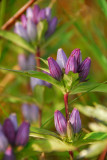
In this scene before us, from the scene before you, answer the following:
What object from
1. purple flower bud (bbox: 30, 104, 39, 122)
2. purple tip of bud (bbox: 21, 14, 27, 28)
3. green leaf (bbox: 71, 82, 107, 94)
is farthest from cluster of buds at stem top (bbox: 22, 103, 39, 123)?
green leaf (bbox: 71, 82, 107, 94)

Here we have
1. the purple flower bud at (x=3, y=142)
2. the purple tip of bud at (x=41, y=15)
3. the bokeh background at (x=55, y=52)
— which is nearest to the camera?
the purple flower bud at (x=3, y=142)

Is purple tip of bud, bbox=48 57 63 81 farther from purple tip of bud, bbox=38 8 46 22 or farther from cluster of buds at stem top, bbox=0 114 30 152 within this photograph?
purple tip of bud, bbox=38 8 46 22

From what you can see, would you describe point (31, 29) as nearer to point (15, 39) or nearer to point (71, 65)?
point (15, 39)

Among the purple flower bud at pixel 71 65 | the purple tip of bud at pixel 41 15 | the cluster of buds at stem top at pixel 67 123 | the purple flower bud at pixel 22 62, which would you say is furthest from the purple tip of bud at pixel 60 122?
the purple flower bud at pixel 22 62

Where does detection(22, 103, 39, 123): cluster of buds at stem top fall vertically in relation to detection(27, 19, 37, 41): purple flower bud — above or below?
below

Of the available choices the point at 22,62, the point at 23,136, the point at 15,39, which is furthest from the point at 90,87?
the point at 22,62

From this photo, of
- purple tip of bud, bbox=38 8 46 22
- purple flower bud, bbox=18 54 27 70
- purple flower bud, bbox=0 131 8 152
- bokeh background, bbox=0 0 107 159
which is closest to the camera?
purple flower bud, bbox=0 131 8 152

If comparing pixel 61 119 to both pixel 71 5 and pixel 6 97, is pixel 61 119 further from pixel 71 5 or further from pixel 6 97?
pixel 71 5

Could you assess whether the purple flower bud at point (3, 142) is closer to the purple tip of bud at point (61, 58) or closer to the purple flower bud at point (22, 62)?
the purple tip of bud at point (61, 58)

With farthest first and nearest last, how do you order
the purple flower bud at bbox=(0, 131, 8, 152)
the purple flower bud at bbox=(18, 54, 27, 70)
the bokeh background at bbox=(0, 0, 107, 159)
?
the purple flower bud at bbox=(18, 54, 27, 70) < the bokeh background at bbox=(0, 0, 107, 159) < the purple flower bud at bbox=(0, 131, 8, 152)
